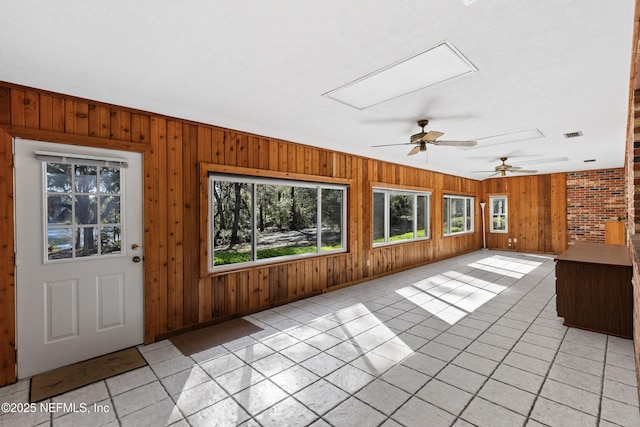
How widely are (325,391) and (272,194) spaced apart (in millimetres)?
2718

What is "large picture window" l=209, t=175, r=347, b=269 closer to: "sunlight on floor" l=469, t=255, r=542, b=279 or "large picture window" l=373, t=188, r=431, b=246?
"large picture window" l=373, t=188, r=431, b=246

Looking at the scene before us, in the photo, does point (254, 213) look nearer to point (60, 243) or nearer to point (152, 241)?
point (152, 241)

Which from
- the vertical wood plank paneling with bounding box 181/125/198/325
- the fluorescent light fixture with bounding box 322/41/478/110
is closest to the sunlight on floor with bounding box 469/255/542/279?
the fluorescent light fixture with bounding box 322/41/478/110

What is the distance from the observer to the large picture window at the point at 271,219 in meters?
3.79

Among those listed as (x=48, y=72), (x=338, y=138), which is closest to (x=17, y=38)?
(x=48, y=72)

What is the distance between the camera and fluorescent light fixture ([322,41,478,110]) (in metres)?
2.20

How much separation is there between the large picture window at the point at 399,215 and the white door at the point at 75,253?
169 inches

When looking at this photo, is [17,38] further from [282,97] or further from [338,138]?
[338,138]

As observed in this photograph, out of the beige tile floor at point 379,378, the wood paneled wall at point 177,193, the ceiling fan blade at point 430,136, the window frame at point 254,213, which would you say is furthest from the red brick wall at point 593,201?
the ceiling fan blade at point 430,136

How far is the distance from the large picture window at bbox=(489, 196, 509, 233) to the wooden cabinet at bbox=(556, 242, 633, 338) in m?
6.39

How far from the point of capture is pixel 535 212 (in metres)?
8.97

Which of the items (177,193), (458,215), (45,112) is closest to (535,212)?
(458,215)

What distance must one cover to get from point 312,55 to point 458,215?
8101 millimetres

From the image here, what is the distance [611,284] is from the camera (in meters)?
3.22
